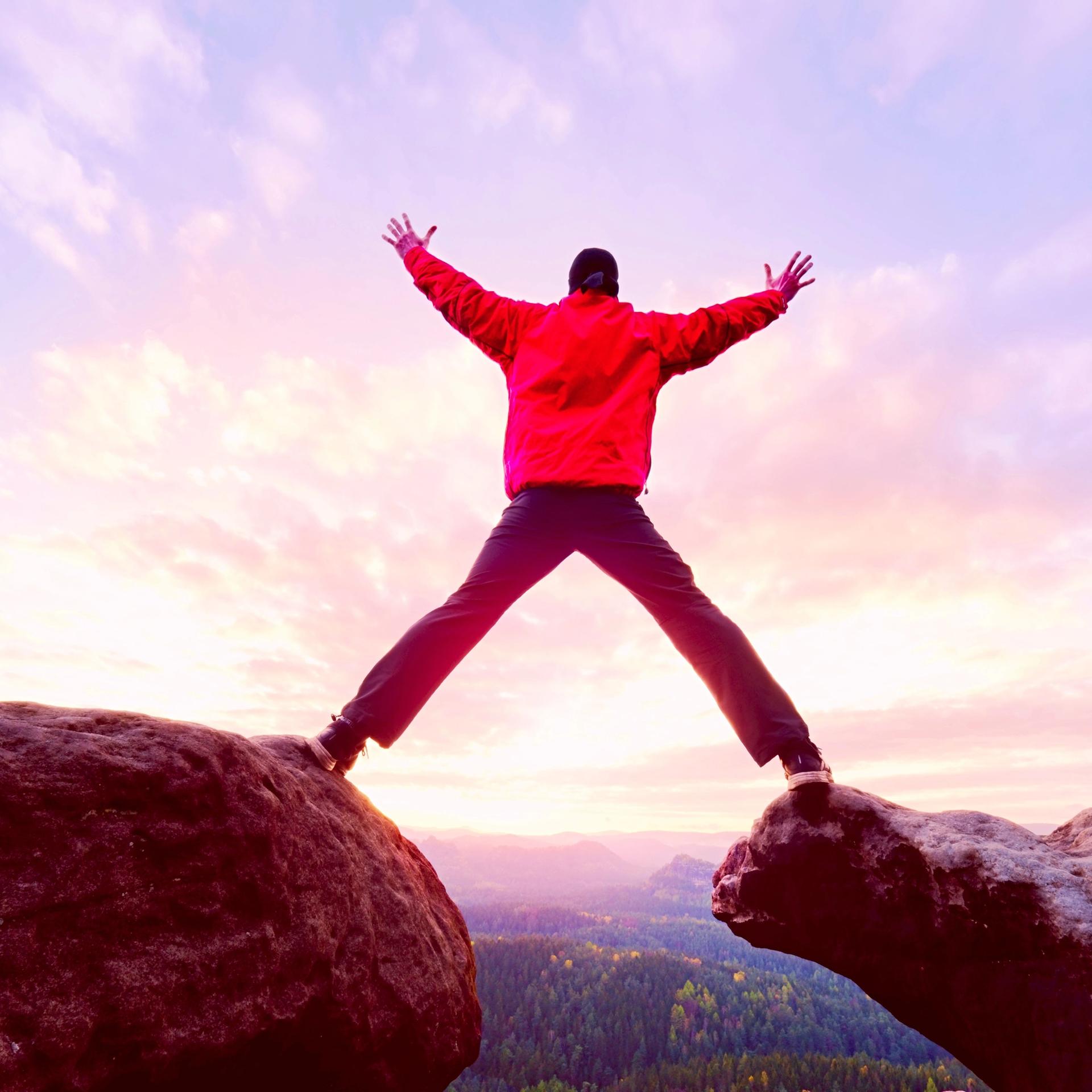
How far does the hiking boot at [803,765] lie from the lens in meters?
4.23

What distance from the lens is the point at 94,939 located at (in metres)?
2.61

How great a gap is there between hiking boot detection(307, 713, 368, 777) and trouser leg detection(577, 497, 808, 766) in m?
2.02

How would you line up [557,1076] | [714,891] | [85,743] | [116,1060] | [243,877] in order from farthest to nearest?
[557,1076] → [714,891] → [243,877] → [85,743] → [116,1060]

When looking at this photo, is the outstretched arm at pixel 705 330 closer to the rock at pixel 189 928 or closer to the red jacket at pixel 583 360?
the red jacket at pixel 583 360

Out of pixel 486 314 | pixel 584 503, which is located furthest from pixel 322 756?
pixel 486 314

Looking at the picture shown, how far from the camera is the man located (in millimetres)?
4254

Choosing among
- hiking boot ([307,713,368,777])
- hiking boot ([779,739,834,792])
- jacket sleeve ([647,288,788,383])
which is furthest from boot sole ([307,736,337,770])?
jacket sleeve ([647,288,788,383])

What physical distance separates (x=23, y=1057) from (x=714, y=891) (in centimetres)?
456

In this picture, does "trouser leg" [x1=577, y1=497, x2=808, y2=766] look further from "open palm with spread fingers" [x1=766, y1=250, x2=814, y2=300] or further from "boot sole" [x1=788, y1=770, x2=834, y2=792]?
"open palm with spread fingers" [x1=766, y1=250, x2=814, y2=300]

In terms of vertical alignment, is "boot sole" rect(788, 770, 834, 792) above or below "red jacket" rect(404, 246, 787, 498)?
below

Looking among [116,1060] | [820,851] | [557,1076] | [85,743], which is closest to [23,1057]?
[116,1060]

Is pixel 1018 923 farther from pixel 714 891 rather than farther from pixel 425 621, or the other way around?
pixel 425 621

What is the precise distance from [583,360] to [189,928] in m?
4.08

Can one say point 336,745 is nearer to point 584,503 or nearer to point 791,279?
point 584,503
